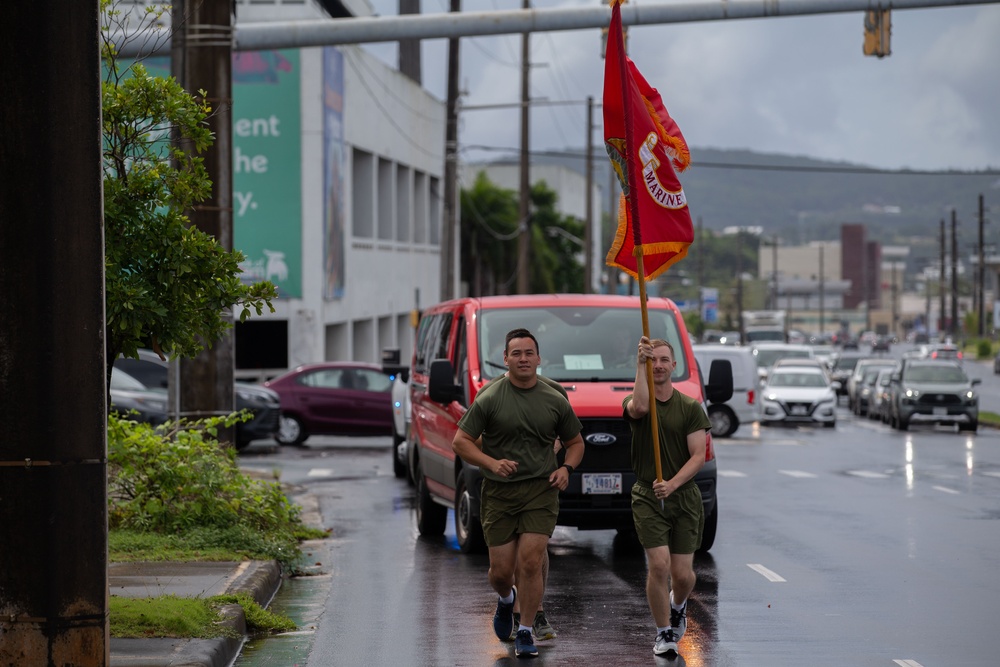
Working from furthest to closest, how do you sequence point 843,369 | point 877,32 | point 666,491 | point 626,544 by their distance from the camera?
point 843,369 → point 877,32 → point 626,544 → point 666,491

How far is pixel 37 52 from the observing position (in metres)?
6.37

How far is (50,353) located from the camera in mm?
6363

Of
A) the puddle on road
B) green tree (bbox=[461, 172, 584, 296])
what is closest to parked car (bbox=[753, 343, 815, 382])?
green tree (bbox=[461, 172, 584, 296])

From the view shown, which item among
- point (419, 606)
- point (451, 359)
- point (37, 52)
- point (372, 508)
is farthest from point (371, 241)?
point (37, 52)

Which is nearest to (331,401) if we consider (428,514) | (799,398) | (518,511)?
(799,398)

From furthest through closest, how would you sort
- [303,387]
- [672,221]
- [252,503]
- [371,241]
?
[371,241] → [303,387] → [252,503] → [672,221]

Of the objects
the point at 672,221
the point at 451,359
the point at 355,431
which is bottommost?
the point at 355,431

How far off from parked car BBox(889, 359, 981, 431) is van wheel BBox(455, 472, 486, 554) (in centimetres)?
2378

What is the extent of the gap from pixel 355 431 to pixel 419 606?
1836 centimetres

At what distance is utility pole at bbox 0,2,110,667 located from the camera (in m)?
6.34

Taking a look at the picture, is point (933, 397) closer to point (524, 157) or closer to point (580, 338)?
point (524, 157)

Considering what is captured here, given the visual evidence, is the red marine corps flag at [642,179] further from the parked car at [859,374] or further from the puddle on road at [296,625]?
the parked car at [859,374]

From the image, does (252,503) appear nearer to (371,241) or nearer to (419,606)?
(419,606)

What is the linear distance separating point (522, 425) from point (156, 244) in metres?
2.43
